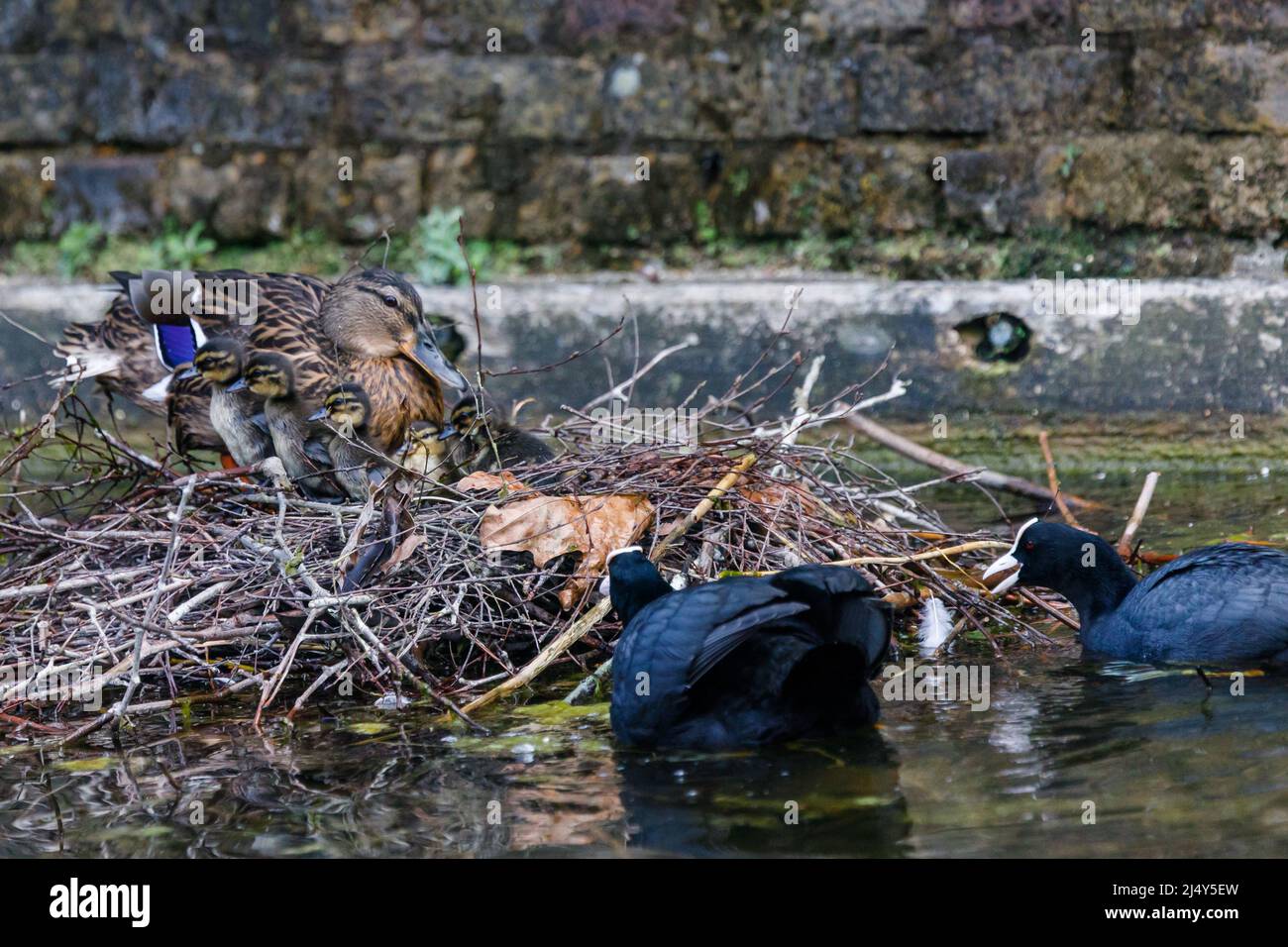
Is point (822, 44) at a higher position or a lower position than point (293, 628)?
higher

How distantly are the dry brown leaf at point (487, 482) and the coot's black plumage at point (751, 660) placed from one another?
3.82 feet

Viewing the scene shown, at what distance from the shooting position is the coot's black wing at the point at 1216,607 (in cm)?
445

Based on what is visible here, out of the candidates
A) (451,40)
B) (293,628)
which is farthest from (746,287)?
(293,628)

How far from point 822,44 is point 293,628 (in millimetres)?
4291

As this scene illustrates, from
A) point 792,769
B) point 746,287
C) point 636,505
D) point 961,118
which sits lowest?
point 792,769

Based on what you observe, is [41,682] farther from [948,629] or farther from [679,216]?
[679,216]

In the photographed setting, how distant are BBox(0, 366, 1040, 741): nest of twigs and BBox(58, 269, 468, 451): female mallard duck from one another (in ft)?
1.29

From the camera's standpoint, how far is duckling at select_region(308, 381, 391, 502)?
521 cm

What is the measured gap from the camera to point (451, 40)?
7.66 metres

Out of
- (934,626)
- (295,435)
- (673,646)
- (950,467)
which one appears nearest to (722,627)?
(673,646)

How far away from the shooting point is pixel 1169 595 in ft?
15.2

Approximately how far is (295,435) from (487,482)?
73cm

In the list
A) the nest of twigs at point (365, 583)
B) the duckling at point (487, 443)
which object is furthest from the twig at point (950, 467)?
the duckling at point (487, 443)

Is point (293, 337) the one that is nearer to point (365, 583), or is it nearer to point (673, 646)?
point (365, 583)
